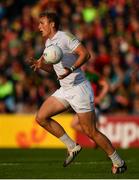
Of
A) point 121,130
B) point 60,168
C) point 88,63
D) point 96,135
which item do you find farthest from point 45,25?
point 121,130

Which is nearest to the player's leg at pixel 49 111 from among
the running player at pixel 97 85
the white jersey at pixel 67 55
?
the white jersey at pixel 67 55

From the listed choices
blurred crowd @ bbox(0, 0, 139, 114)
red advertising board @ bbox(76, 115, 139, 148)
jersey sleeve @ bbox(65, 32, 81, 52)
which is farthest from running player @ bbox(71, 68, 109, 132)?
jersey sleeve @ bbox(65, 32, 81, 52)

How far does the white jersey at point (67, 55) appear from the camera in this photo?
1297 centimetres

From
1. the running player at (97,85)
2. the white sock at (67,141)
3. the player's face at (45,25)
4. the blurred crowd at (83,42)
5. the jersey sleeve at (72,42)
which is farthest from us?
the blurred crowd at (83,42)

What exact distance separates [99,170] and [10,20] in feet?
50.2

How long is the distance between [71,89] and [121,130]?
1027 cm

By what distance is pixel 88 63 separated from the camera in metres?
22.8

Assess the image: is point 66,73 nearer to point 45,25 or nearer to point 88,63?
point 45,25

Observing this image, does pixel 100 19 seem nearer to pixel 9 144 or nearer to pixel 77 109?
pixel 9 144

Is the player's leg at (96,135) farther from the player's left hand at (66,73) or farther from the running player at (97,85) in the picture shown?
the running player at (97,85)

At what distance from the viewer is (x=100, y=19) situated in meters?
26.7

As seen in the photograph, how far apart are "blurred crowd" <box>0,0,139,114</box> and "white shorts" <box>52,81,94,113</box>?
8303 mm

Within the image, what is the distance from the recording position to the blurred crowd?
78.9 ft

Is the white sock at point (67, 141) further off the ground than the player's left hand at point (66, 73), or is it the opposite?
the player's left hand at point (66, 73)
